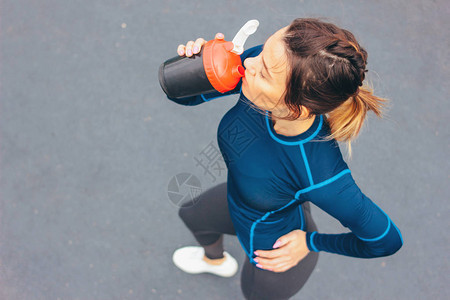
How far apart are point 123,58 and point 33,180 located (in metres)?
1.00

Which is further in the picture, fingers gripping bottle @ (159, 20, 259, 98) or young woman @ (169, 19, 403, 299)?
fingers gripping bottle @ (159, 20, 259, 98)

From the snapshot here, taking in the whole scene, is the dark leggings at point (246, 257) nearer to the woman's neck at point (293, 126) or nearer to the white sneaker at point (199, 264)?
the white sneaker at point (199, 264)

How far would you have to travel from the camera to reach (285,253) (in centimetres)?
146

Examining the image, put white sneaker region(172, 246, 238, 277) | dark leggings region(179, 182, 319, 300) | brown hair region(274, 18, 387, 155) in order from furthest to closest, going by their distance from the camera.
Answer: white sneaker region(172, 246, 238, 277) → dark leggings region(179, 182, 319, 300) → brown hair region(274, 18, 387, 155)

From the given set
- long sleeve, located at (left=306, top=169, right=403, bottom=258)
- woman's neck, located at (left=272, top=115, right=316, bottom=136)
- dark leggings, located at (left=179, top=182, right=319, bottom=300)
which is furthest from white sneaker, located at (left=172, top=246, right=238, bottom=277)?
woman's neck, located at (left=272, top=115, right=316, bottom=136)

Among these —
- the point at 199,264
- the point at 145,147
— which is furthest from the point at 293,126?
the point at 145,147

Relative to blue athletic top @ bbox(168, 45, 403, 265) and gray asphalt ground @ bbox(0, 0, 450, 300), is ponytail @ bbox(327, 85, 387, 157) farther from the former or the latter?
gray asphalt ground @ bbox(0, 0, 450, 300)

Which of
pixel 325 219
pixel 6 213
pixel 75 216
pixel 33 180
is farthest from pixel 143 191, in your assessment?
pixel 325 219

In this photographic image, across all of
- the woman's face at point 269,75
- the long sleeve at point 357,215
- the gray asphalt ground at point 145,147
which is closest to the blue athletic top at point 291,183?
the long sleeve at point 357,215

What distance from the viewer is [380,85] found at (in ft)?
8.78

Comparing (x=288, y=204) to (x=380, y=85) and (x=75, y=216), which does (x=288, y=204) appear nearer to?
(x=75, y=216)

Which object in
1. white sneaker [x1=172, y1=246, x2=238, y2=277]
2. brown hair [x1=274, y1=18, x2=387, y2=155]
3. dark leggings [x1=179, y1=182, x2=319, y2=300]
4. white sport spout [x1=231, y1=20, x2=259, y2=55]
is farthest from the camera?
white sneaker [x1=172, y1=246, x2=238, y2=277]

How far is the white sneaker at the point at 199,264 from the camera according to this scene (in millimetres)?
2217

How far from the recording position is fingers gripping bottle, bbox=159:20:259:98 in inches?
46.3
